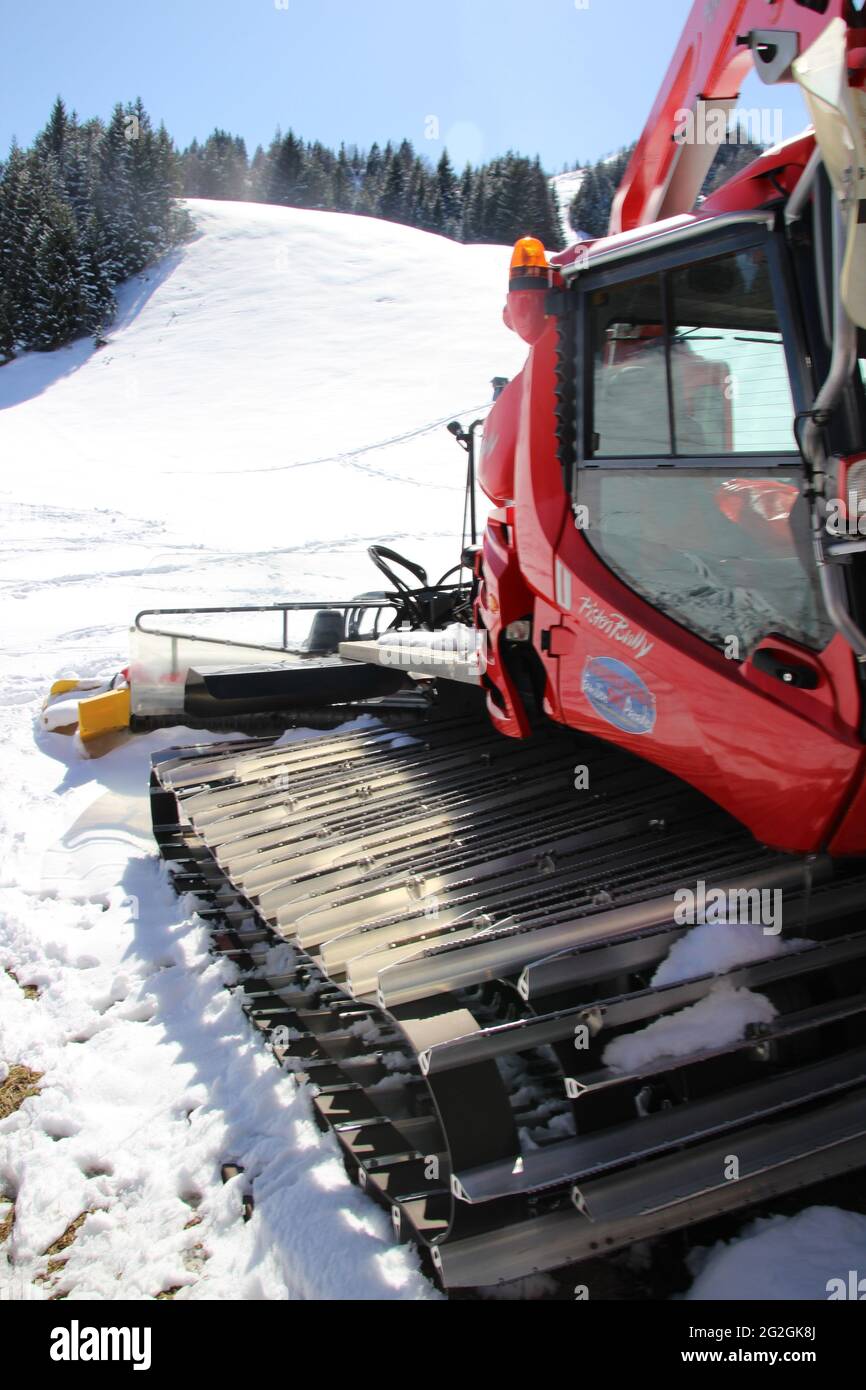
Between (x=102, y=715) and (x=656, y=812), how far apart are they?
4.74 metres

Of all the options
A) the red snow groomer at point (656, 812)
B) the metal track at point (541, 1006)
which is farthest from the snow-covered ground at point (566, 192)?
the metal track at point (541, 1006)

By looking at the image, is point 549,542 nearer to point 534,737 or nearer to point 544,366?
point 544,366

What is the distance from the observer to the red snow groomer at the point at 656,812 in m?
2.46

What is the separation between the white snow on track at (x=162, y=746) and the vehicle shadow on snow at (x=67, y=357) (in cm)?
23

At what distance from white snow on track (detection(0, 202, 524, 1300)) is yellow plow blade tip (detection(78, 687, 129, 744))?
19 cm

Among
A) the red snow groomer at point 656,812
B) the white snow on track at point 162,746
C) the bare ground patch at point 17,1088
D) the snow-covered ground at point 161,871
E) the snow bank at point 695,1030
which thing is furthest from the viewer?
the bare ground patch at point 17,1088

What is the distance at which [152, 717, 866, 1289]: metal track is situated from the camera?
246 centimetres

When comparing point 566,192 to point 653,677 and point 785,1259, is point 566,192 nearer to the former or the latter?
point 653,677

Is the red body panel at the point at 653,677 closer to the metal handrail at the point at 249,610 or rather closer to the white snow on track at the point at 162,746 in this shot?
the white snow on track at the point at 162,746

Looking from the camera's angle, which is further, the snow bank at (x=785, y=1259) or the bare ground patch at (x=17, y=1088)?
the bare ground patch at (x=17, y=1088)

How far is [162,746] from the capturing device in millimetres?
6945
